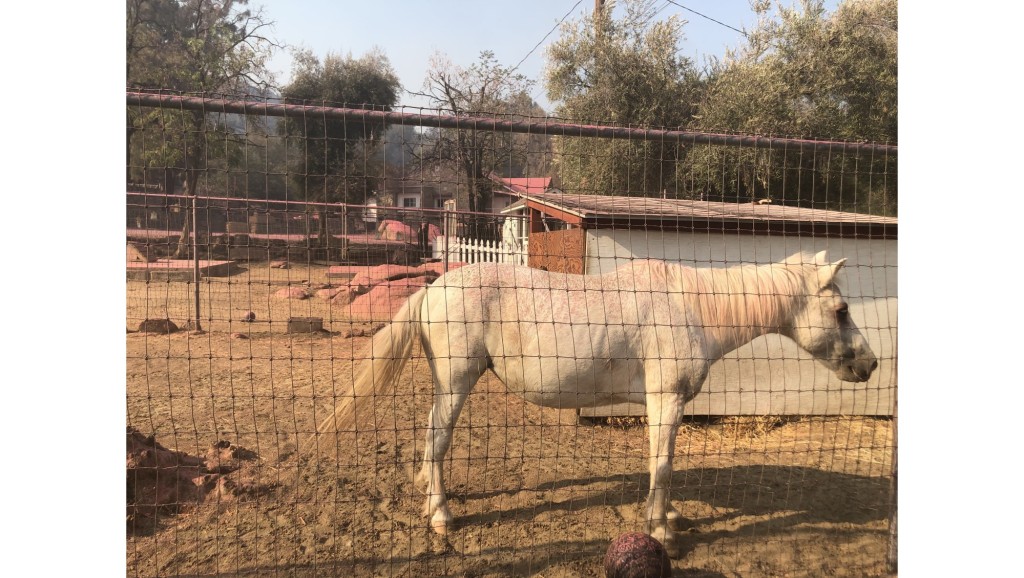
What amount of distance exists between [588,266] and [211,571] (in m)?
3.93

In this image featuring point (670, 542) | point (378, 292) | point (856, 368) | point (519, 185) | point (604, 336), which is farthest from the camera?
point (378, 292)

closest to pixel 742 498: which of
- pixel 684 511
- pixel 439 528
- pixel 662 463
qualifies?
pixel 684 511

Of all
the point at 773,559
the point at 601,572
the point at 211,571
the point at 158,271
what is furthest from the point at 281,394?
the point at 158,271

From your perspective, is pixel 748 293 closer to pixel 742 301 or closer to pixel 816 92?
pixel 742 301

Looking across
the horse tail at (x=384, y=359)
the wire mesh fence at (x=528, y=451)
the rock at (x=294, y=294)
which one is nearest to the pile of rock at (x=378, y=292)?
the rock at (x=294, y=294)

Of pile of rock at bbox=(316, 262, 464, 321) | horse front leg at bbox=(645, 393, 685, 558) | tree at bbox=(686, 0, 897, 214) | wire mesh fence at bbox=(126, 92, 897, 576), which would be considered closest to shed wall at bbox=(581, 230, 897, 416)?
wire mesh fence at bbox=(126, 92, 897, 576)

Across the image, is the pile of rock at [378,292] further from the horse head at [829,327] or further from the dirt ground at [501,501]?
the horse head at [829,327]

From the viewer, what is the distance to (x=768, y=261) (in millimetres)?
5727

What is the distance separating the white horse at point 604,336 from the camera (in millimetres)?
3477

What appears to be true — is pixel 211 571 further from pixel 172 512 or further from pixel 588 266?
pixel 588 266

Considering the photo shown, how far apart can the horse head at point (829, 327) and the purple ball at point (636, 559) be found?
183 centimetres

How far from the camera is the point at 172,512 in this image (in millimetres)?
3543

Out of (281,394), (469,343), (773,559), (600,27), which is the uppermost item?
(600,27)

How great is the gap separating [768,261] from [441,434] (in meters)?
3.99
